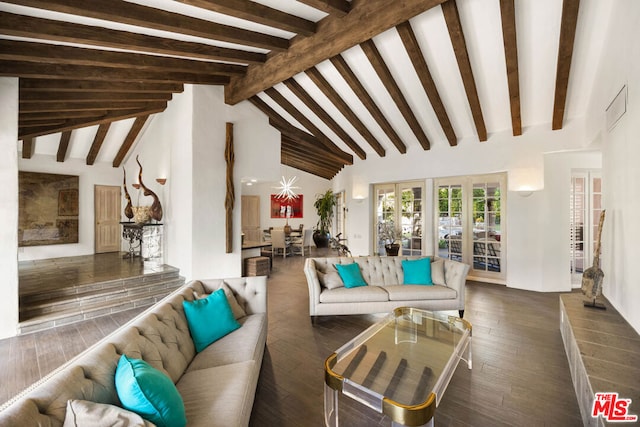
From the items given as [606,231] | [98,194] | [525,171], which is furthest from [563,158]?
[98,194]

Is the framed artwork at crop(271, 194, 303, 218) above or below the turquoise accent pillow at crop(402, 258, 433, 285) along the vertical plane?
above

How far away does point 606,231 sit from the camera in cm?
382

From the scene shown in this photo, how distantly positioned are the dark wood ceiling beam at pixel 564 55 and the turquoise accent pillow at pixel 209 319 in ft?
16.1

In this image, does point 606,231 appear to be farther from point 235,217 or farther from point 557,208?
point 235,217

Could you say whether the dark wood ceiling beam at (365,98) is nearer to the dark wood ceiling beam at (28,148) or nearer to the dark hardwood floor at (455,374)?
the dark hardwood floor at (455,374)

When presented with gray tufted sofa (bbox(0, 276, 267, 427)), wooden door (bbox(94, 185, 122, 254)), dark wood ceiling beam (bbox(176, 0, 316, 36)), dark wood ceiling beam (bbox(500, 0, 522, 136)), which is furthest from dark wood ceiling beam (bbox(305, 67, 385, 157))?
wooden door (bbox(94, 185, 122, 254))

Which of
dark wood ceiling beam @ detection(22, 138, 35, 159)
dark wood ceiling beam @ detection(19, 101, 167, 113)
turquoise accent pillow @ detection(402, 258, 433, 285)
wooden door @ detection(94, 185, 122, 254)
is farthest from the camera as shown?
wooden door @ detection(94, 185, 122, 254)

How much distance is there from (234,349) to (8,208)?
3.52 meters

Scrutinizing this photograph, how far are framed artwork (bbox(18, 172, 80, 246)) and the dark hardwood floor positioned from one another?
473 centimetres

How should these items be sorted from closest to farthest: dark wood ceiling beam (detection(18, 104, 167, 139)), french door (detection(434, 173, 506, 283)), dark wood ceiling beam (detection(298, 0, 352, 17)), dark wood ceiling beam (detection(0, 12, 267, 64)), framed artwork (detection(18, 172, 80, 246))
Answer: dark wood ceiling beam (detection(0, 12, 267, 64))
dark wood ceiling beam (detection(298, 0, 352, 17))
dark wood ceiling beam (detection(18, 104, 167, 139))
french door (detection(434, 173, 506, 283))
framed artwork (detection(18, 172, 80, 246))

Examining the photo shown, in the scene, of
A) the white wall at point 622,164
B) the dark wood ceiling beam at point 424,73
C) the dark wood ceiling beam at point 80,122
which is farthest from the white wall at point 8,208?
the white wall at point 622,164

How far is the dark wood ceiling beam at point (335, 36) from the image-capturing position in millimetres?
3156

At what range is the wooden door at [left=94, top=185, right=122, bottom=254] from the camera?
25.7ft

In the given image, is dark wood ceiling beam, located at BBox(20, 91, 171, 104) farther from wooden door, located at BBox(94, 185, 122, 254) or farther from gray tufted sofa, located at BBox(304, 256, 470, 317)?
gray tufted sofa, located at BBox(304, 256, 470, 317)
